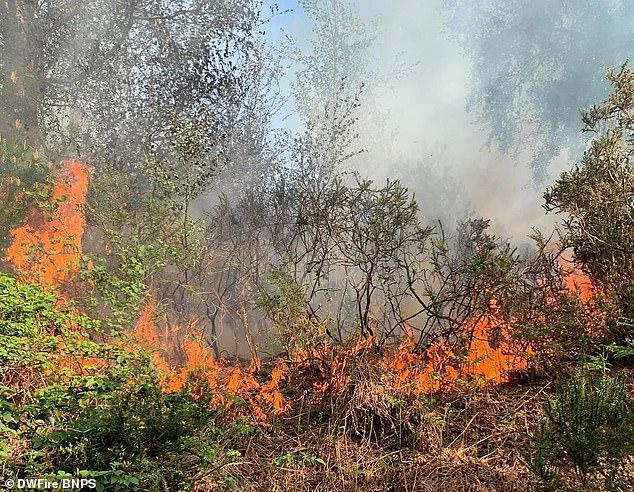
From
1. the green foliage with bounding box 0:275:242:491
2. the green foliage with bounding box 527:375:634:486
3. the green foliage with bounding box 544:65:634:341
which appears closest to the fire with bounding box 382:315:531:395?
the green foliage with bounding box 544:65:634:341

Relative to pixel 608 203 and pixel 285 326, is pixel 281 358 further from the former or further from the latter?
pixel 608 203

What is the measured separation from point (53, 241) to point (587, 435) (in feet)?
21.8

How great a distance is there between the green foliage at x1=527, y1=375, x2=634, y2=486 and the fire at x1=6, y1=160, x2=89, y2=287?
559cm

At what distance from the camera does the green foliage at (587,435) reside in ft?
9.65

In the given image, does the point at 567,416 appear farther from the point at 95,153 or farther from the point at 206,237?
the point at 95,153

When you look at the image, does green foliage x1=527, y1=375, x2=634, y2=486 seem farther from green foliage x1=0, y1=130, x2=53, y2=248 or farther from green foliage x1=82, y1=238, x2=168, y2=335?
green foliage x1=0, y1=130, x2=53, y2=248

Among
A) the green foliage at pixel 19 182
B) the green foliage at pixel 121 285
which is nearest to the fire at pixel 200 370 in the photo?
the green foliage at pixel 121 285

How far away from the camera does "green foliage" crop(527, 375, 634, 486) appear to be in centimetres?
294

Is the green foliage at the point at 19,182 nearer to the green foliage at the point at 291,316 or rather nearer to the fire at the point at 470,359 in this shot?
the green foliage at the point at 291,316

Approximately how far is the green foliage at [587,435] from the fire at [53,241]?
559cm

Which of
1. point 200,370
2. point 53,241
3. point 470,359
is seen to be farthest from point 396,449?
point 53,241

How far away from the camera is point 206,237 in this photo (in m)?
8.64

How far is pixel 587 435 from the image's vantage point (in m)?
3.07

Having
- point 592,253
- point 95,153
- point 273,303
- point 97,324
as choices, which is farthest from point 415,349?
point 95,153
